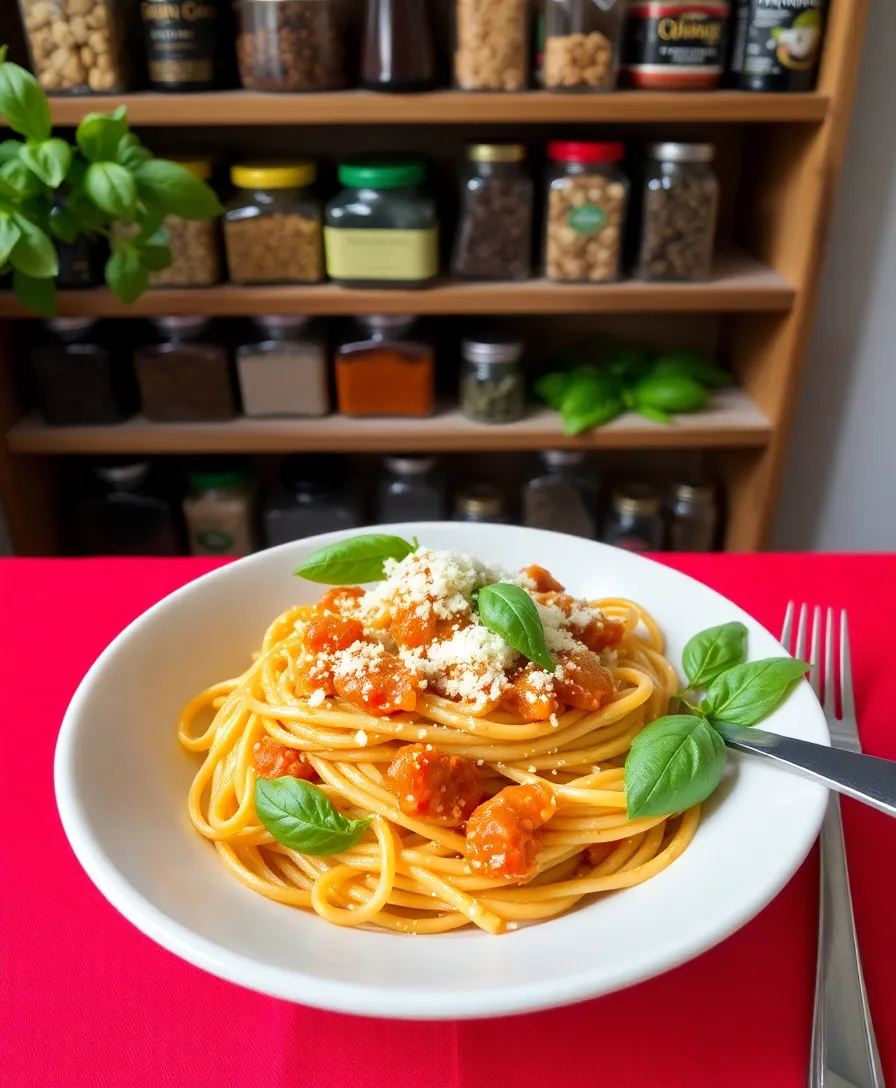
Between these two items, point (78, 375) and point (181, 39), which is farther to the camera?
point (78, 375)

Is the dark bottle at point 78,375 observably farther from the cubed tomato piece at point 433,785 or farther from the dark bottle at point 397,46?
the cubed tomato piece at point 433,785

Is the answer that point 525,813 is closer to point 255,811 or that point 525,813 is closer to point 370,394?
point 255,811

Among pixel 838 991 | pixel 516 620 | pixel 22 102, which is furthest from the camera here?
pixel 22 102

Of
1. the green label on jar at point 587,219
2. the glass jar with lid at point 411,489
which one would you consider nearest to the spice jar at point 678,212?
the green label on jar at point 587,219

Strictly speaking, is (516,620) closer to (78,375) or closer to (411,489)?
(411,489)

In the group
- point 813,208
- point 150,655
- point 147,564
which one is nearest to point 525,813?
point 150,655

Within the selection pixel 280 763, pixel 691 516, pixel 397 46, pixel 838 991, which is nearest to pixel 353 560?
pixel 280 763
